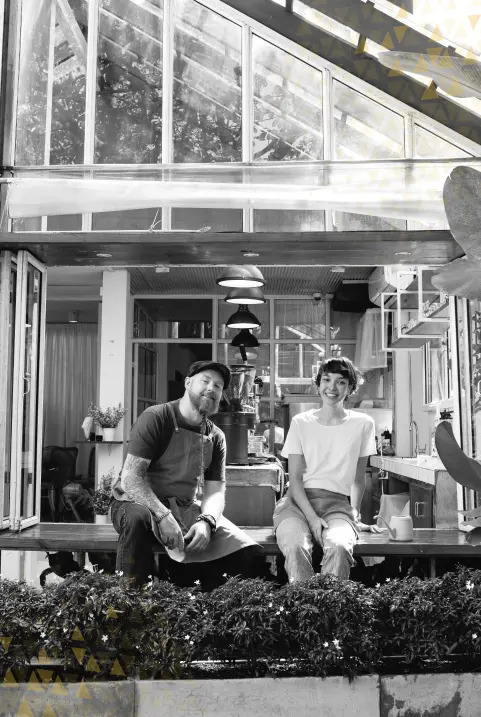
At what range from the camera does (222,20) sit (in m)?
5.41

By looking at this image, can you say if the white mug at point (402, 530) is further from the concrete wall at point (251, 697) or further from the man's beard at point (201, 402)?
the concrete wall at point (251, 697)

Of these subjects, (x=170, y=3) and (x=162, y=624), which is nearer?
(x=162, y=624)

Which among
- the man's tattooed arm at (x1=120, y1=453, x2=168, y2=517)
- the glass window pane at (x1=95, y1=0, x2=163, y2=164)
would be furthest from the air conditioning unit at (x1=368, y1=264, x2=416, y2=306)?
the man's tattooed arm at (x1=120, y1=453, x2=168, y2=517)

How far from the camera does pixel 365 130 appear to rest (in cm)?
495

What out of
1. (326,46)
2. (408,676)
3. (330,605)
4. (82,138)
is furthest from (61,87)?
(408,676)

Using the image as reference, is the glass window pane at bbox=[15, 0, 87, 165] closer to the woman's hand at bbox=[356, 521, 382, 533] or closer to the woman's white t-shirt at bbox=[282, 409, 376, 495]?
the woman's white t-shirt at bbox=[282, 409, 376, 495]

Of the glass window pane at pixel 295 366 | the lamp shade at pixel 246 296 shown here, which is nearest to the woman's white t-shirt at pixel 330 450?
the lamp shade at pixel 246 296

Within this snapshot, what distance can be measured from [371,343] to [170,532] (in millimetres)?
7939

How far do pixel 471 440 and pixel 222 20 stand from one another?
318cm

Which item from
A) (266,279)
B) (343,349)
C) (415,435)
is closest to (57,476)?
(266,279)

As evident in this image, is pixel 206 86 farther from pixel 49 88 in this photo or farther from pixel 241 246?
pixel 241 246

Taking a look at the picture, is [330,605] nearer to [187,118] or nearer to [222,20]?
[187,118]

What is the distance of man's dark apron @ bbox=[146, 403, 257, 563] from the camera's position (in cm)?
410

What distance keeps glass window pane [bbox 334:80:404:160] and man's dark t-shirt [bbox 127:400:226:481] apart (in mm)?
1952
